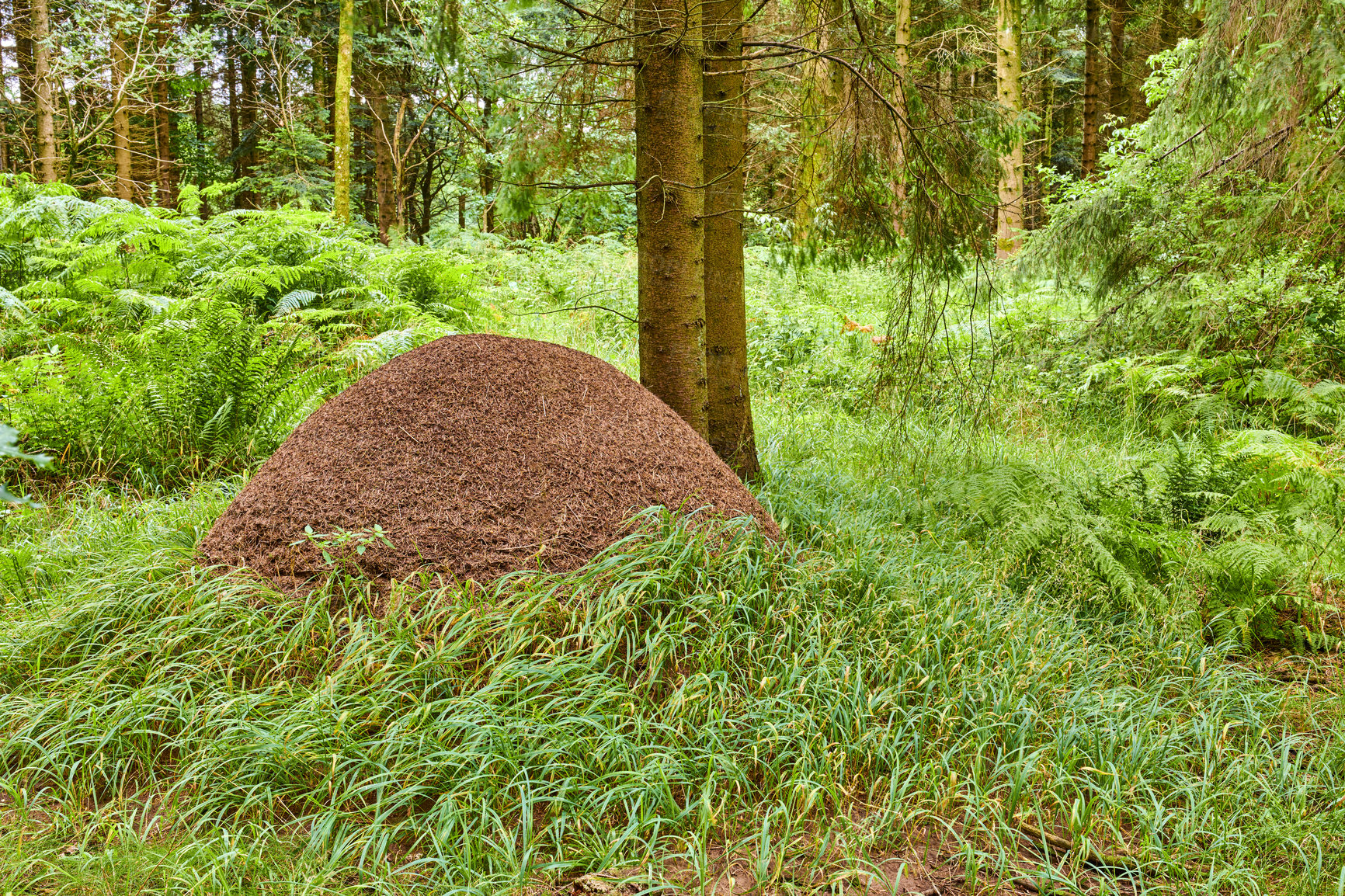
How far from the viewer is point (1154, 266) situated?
722 cm

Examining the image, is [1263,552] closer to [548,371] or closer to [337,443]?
[548,371]

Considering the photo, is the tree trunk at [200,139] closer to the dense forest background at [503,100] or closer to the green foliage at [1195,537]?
the dense forest background at [503,100]

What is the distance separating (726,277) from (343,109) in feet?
30.6

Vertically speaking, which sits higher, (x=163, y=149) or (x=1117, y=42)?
(x=1117, y=42)

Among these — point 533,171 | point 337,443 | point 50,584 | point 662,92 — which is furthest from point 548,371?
point 50,584

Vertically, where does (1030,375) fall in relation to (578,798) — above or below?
above

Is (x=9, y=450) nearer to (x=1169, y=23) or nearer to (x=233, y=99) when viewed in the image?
(x=1169, y=23)

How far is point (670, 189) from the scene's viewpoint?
4230mm

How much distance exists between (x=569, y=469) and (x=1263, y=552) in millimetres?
3318

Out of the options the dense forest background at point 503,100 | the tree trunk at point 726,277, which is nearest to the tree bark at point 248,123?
the dense forest background at point 503,100

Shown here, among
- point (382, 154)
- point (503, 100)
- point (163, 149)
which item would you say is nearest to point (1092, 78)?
point (382, 154)

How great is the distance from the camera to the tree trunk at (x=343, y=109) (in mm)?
11750

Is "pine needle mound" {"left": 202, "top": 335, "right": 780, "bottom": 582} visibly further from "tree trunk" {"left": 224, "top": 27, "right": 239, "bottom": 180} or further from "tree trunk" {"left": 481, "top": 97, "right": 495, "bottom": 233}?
"tree trunk" {"left": 224, "top": 27, "right": 239, "bottom": 180}

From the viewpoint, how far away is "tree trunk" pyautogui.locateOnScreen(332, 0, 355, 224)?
11750 millimetres
